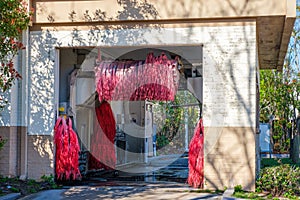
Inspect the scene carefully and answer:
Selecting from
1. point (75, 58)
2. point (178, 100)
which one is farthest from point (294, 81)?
point (75, 58)

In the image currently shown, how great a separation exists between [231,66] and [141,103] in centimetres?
889

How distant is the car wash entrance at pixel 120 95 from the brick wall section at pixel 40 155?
89 centimetres

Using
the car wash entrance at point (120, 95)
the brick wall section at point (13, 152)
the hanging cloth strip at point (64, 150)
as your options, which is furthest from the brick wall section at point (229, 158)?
the brick wall section at point (13, 152)

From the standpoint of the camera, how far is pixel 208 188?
10.3 meters

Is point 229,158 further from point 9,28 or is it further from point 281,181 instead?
point 9,28

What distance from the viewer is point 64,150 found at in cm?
1105

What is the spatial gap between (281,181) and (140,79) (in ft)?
Result: 12.4

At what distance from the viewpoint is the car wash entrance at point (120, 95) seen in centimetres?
1126

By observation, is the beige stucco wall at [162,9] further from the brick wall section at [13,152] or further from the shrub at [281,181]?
the shrub at [281,181]

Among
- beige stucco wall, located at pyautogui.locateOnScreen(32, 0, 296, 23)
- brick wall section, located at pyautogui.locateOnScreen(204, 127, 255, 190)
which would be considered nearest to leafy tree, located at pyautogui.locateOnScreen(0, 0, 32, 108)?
beige stucco wall, located at pyautogui.locateOnScreen(32, 0, 296, 23)

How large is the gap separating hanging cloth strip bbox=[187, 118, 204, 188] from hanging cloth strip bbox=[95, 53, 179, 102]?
3.74ft

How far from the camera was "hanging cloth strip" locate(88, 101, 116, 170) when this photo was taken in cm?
1440

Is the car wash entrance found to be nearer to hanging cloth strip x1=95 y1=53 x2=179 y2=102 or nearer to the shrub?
hanging cloth strip x1=95 y1=53 x2=179 y2=102

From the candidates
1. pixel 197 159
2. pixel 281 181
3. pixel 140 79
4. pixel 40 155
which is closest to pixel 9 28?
pixel 40 155
